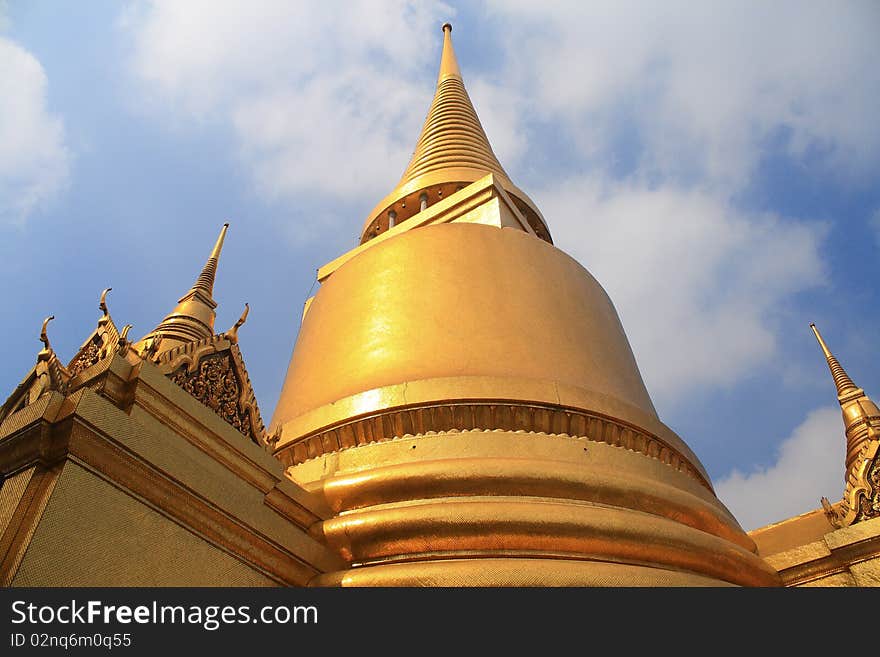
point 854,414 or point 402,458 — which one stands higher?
point 854,414

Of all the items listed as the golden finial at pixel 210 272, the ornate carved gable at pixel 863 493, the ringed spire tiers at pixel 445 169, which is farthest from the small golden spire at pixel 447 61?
the ornate carved gable at pixel 863 493

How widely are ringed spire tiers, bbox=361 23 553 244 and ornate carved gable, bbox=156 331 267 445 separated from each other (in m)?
4.48

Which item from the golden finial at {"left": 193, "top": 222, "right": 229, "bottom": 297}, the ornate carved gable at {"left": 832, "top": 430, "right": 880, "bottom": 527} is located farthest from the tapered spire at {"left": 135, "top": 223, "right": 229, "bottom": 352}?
the ornate carved gable at {"left": 832, "top": 430, "right": 880, "bottom": 527}

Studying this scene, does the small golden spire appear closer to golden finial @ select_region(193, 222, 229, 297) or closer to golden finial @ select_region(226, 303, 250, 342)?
golden finial @ select_region(193, 222, 229, 297)

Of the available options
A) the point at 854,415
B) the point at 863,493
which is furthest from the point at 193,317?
the point at 854,415

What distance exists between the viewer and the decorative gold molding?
4.25m

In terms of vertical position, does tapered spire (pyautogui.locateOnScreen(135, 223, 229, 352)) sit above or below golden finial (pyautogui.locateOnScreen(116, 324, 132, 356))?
above

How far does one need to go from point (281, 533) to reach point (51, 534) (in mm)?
1181

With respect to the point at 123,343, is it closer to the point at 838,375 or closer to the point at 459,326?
the point at 459,326

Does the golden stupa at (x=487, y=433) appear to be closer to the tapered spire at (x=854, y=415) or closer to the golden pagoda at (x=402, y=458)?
the golden pagoda at (x=402, y=458)

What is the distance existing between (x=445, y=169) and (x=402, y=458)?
5.28 m

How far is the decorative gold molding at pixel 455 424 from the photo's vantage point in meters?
4.25

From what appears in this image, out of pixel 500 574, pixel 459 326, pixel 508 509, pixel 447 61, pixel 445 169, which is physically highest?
pixel 447 61

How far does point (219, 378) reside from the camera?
366cm
